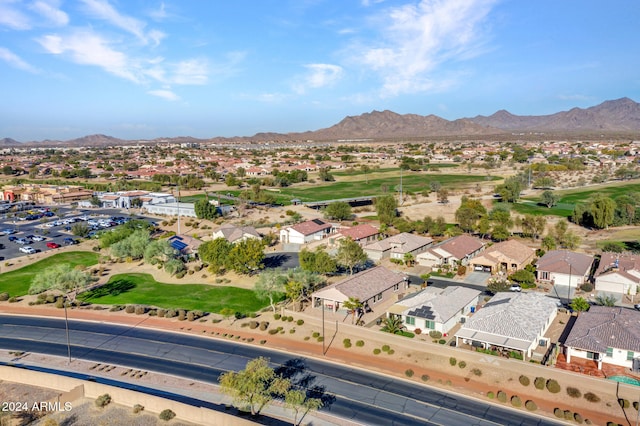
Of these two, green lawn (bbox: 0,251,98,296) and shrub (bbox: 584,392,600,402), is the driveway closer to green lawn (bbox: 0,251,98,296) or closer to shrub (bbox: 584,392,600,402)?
shrub (bbox: 584,392,600,402)

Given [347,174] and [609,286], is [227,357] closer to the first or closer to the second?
[609,286]

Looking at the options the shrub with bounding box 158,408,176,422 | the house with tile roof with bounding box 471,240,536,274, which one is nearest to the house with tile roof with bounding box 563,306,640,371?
the house with tile roof with bounding box 471,240,536,274

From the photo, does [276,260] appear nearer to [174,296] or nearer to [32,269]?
→ [174,296]

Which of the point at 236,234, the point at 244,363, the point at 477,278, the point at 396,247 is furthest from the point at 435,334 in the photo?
the point at 236,234

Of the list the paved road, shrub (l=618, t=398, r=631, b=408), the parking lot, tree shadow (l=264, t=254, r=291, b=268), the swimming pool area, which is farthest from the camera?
the parking lot

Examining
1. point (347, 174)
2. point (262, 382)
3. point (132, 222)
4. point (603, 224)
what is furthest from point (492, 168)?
point (262, 382)
